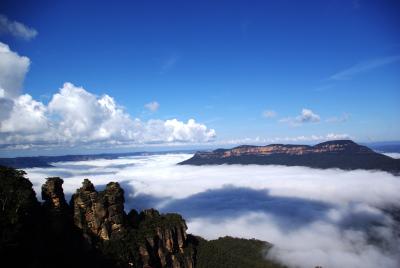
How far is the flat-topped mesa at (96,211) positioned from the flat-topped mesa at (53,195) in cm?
558

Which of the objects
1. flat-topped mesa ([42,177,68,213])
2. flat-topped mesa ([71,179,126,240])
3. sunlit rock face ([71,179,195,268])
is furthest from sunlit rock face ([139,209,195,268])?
flat-topped mesa ([42,177,68,213])

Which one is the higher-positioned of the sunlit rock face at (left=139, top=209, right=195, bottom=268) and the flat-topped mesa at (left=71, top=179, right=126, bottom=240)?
the flat-topped mesa at (left=71, top=179, right=126, bottom=240)

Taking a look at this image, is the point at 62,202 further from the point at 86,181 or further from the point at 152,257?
the point at 152,257

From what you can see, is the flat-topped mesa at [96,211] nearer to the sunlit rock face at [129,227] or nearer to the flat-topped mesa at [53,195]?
the sunlit rock face at [129,227]

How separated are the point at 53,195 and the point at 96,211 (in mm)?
13942

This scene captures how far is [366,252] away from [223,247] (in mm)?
91680

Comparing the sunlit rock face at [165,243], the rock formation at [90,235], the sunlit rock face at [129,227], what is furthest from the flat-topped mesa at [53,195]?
the sunlit rock face at [165,243]

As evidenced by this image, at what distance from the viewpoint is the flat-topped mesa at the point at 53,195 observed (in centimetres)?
10294

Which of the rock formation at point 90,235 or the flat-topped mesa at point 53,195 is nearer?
the rock formation at point 90,235

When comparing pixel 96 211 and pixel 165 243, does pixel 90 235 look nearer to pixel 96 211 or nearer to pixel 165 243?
pixel 96 211

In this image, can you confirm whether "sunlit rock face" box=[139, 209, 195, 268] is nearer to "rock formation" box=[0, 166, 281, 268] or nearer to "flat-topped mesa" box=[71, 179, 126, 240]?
"rock formation" box=[0, 166, 281, 268]

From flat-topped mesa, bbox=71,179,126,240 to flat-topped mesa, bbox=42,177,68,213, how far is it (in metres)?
5.58

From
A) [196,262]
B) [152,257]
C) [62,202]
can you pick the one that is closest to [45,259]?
[62,202]

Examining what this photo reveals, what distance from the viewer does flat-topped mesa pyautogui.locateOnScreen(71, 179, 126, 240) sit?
4309 inches
